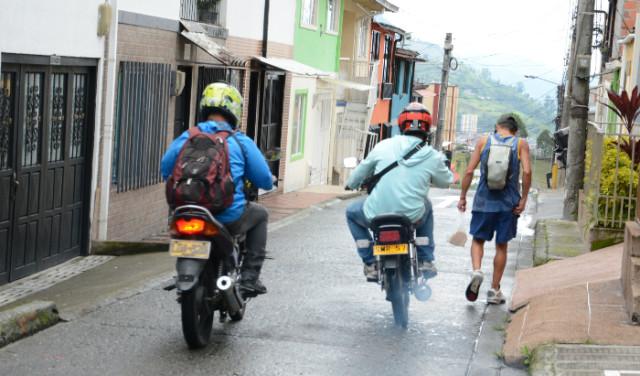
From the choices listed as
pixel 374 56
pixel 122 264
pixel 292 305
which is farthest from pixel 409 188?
pixel 374 56

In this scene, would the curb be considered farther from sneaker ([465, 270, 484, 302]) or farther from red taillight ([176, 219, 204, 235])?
sneaker ([465, 270, 484, 302])

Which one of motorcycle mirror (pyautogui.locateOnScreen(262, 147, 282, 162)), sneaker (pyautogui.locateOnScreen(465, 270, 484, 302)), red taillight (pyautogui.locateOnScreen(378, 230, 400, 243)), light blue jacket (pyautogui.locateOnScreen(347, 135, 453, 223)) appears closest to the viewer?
motorcycle mirror (pyautogui.locateOnScreen(262, 147, 282, 162))

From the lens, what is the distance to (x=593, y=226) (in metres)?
10.5

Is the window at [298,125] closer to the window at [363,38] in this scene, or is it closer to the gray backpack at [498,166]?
the window at [363,38]

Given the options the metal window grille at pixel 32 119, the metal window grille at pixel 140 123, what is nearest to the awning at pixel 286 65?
the metal window grille at pixel 140 123

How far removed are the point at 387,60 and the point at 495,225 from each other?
34.2 metres

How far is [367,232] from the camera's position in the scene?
25.6ft

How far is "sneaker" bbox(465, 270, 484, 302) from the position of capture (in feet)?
27.8

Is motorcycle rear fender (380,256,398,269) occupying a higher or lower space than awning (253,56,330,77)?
lower

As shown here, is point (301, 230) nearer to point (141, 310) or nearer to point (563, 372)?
point (141, 310)

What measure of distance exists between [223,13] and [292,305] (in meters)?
9.18

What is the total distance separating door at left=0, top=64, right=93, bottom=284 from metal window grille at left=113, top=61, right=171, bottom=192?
661mm

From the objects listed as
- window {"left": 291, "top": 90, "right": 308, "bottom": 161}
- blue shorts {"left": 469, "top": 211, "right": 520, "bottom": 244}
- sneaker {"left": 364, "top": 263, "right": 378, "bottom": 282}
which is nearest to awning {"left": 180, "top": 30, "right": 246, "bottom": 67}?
blue shorts {"left": 469, "top": 211, "right": 520, "bottom": 244}

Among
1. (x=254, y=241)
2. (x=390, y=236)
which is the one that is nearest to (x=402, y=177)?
(x=390, y=236)
